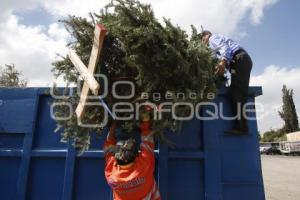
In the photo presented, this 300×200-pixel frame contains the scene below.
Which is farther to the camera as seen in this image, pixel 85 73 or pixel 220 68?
pixel 220 68

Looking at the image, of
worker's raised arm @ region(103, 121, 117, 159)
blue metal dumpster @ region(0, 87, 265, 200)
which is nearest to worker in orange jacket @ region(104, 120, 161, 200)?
worker's raised arm @ region(103, 121, 117, 159)

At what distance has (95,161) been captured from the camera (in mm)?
3867

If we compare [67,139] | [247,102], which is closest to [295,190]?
[247,102]

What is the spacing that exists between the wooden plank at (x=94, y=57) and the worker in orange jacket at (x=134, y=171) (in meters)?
0.52

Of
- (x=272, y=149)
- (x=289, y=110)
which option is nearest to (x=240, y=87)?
(x=272, y=149)

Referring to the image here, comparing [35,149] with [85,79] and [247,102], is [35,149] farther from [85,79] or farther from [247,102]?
[247,102]

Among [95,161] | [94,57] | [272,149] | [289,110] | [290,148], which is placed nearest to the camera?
[94,57]

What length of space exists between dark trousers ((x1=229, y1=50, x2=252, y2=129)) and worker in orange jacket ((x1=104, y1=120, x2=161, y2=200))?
110cm

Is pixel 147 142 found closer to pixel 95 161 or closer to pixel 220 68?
pixel 95 161

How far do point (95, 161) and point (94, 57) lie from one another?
1301 millimetres

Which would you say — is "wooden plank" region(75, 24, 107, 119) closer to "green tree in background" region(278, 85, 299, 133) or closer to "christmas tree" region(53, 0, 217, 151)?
"christmas tree" region(53, 0, 217, 151)

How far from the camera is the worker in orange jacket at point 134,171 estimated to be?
10.3ft

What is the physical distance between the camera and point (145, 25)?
9.99 ft

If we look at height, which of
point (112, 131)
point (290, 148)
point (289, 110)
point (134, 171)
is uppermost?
point (289, 110)
